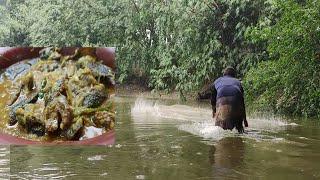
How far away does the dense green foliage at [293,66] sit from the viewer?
12.9 meters

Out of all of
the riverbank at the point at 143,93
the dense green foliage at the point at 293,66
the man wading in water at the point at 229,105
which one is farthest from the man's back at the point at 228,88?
the riverbank at the point at 143,93

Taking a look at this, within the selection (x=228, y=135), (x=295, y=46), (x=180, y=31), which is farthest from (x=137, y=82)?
(x=228, y=135)

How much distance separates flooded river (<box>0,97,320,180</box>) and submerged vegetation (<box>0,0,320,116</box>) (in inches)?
107

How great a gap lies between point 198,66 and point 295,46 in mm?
9424

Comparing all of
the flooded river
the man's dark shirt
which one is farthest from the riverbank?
the flooded river

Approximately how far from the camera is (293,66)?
45.0ft

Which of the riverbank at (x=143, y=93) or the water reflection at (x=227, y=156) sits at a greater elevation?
the riverbank at (x=143, y=93)


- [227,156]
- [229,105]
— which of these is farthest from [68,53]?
[229,105]

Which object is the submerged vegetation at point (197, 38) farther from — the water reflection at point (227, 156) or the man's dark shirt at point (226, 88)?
the water reflection at point (227, 156)

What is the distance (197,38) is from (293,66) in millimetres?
9013

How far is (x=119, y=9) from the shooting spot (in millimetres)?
30109

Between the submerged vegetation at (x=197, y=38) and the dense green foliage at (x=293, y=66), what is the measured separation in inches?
1.0

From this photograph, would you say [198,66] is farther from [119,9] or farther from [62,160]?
[62,160]

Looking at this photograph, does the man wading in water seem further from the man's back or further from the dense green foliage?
the dense green foliage
